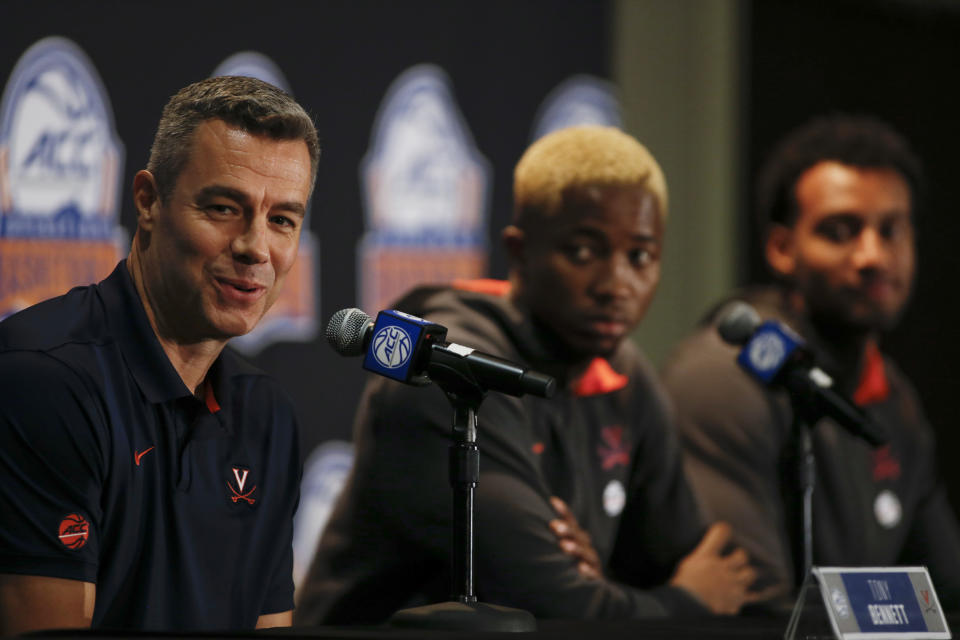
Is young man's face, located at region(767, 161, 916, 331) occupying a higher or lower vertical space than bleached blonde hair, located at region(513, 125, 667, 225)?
lower

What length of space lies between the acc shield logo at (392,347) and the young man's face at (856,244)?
1.56 m

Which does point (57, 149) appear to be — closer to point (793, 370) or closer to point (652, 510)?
point (652, 510)

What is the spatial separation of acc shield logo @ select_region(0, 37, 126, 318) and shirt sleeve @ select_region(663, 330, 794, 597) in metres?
1.22

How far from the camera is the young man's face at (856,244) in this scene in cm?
283

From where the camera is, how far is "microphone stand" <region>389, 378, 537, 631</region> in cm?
156

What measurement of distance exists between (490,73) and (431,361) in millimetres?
2337

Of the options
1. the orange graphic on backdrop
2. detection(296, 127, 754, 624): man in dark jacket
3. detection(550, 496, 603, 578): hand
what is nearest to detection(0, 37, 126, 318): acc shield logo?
the orange graphic on backdrop

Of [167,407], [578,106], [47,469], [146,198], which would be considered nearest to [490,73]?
[578,106]

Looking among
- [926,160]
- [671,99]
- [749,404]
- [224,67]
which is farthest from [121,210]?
[926,160]

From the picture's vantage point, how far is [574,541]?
7.13 feet

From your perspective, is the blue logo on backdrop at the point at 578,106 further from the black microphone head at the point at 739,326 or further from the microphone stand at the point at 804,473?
the microphone stand at the point at 804,473

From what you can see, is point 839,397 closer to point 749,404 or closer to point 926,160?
point 749,404

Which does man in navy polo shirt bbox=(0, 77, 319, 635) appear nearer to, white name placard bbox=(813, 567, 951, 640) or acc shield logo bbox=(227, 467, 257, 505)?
acc shield logo bbox=(227, 467, 257, 505)

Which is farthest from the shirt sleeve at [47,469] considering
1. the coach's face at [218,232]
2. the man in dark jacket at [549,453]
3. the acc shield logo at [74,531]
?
the man in dark jacket at [549,453]
